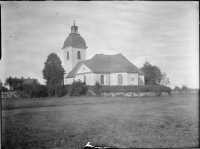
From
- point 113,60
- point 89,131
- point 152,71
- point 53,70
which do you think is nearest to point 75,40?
point 53,70

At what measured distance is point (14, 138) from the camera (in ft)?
7.79

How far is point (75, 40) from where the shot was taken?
93.4 inches

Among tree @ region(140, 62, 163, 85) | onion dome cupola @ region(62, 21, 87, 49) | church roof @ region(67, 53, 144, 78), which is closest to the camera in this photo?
onion dome cupola @ region(62, 21, 87, 49)

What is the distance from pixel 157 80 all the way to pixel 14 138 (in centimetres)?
246

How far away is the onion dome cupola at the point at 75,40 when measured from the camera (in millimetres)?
2307

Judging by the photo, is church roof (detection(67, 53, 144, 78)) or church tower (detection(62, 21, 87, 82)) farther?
church roof (detection(67, 53, 144, 78))

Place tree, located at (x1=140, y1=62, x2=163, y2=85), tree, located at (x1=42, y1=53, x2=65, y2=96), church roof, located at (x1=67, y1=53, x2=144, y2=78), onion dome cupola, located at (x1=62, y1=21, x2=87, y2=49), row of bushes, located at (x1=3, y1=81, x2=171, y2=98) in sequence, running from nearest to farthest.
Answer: onion dome cupola, located at (x1=62, y1=21, x2=87, y2=49) < tree, located at (x1=42, y1=53, x2=65, y2=96) < tree, located at (x1=140, y1=62, x2=163, y2=85) < church roof, located at (x1=67, y1=53, x2=144, y2=78) < row of bushes, located at (x1=3, y1=81, x2=171, y2=98)

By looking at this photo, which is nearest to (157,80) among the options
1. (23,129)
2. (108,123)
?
(108,123)

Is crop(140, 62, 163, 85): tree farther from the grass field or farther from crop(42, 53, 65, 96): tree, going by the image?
crop(42, 53, 65, 96): tree

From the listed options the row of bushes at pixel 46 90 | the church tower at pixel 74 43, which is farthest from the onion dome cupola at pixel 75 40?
the row of bushes at pixel 46 90

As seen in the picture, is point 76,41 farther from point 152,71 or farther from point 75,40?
point 152,71

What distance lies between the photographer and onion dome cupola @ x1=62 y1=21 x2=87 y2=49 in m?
2.31

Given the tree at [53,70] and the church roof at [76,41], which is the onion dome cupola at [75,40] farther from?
the tree at [53,70]

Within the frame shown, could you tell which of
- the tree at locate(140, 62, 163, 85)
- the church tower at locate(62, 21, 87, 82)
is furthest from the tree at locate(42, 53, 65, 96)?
the tree at locate(140, 62, 163, 85)
